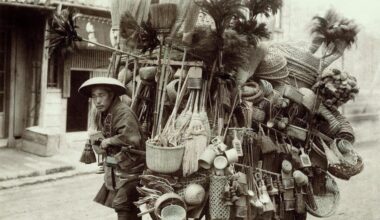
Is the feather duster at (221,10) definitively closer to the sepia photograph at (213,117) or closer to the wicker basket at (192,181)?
the sepia photograph at (213,117)

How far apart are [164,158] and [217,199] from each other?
61cm

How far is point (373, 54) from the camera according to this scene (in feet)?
63.8

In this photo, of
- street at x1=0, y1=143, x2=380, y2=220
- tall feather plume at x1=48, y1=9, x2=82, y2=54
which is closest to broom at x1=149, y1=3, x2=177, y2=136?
tall feather plume at x1=48, y1=9, x2=82, y2=54

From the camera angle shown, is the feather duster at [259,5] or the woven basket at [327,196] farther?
the woven basket at [327,196]

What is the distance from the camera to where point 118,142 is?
4.37 m

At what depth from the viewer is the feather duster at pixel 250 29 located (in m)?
4.50

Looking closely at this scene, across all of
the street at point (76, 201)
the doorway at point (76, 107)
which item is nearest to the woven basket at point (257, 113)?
the street at point (76, 201)

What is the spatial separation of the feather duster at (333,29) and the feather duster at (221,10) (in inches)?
80.0

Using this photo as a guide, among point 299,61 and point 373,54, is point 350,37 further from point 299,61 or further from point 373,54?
point 373,54

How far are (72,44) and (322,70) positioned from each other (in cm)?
312

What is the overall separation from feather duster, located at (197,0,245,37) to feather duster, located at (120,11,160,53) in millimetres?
532

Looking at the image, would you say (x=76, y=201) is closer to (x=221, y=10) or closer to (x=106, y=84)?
(x=106, y=84)

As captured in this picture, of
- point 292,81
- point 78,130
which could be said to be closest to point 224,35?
point 292,81

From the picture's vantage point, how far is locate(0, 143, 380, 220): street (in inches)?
279
